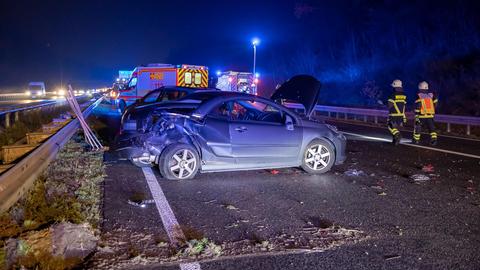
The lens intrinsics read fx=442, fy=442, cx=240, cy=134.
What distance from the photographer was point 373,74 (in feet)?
126

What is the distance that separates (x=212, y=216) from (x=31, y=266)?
2140 millimetres

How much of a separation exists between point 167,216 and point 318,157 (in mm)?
3663

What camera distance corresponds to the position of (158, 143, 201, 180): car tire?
282 inches

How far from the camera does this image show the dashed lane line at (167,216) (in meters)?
3.84

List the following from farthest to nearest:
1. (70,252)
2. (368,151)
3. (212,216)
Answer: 1. (368,151)
2. (212,216)
3. (70,252)

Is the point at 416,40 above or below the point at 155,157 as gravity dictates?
above

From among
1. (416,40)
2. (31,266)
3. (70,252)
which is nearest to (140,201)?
(70,252)

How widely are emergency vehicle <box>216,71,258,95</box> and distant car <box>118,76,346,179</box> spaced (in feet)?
59.3

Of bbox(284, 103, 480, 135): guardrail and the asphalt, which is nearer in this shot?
the asphalt

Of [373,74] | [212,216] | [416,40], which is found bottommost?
[212,216]

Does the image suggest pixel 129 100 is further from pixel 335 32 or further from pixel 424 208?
pixel 335 32

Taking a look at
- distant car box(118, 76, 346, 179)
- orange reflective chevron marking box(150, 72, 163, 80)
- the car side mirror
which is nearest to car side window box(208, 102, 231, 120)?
distant car box(118, 76, 346, 179)

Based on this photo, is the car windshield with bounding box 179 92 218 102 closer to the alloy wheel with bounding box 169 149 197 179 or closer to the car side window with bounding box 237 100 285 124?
the car side window with bounding box 237 100 285 124

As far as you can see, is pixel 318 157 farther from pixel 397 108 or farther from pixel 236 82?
pixel 236 82
